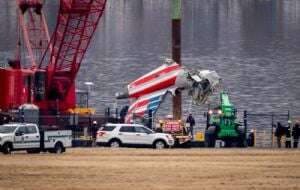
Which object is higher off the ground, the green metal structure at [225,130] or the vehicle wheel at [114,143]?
the green metal structure at [225,130]

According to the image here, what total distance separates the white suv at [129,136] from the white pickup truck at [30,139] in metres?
6.13

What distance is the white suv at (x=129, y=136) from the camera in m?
69.7

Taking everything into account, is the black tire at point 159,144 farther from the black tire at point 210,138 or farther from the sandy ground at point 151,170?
the sandy ground at point 151,170

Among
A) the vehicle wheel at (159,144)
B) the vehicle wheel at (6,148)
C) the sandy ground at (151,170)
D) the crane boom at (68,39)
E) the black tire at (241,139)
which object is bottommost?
the sandy ground at (151,170)

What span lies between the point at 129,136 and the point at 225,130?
19.7ft

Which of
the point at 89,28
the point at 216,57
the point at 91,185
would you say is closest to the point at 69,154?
the point at 91,185

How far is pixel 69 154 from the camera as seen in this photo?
202ft

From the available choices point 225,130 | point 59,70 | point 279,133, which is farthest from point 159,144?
point 59,70

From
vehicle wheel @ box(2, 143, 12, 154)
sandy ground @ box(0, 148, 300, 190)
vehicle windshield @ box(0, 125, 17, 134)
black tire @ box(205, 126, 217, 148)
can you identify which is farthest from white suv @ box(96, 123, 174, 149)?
vehicle wheel @ box(2, 143, 12, 154)

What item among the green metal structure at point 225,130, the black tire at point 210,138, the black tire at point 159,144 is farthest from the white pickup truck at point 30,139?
the green metal structure at point 225,130

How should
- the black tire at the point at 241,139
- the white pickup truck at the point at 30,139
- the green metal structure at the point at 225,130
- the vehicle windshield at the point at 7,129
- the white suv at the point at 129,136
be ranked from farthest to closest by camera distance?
the green metal structure at the point at 225,130 < the black tire at the point at 241,139 < the white suv at the point at 129,136 < the vehicle windshield at the point at 7,129 < the white pickup truck at the point at 30,139

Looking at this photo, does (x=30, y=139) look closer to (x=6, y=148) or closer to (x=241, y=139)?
(x=6, y=148)

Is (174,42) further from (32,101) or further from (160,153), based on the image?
(160,153)

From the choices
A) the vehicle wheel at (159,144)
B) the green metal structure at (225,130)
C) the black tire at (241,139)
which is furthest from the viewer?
the green metal structure at (225,130)
